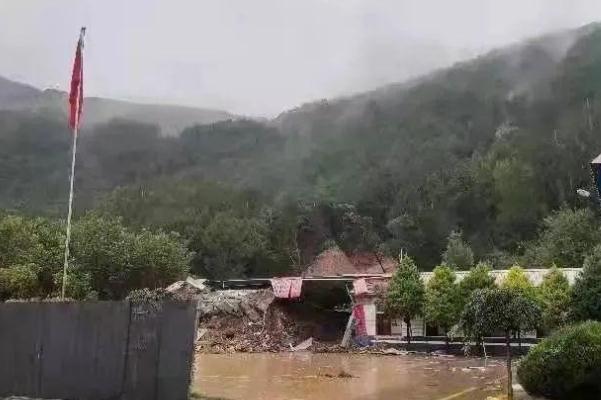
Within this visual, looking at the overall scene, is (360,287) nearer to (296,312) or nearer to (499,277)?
(296,312)

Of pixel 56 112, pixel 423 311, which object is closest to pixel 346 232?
pixel 423 311

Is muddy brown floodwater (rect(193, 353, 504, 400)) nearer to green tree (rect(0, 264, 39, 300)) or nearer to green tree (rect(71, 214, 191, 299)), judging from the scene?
green tree (rect(0, 264, 39, 300))

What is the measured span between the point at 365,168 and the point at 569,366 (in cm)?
8353

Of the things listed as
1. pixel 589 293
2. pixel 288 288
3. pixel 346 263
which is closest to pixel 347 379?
pixel 589 293

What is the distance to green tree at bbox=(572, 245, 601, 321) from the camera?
2900cm

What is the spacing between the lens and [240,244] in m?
68.0

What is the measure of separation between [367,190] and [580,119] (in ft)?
87.9

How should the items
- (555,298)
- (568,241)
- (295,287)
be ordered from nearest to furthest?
1. (555,298)
2. (295,287)
3. (568,241)

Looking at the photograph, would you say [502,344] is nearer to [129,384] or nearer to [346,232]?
[129,384]

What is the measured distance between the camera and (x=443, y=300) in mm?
34719

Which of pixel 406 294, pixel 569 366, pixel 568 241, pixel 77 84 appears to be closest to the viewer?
pixel 569 366

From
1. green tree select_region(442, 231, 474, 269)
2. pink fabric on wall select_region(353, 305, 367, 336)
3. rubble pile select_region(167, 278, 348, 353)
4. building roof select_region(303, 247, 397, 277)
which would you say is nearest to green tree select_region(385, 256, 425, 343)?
pink fabric on wall select_region(353, 305, 367, 336)

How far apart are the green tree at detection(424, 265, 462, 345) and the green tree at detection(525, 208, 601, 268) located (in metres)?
16.6

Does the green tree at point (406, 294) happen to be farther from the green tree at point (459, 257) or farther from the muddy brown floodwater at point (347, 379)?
the green tree at point (459, 257)
